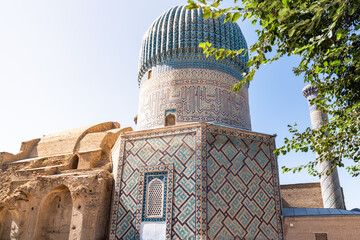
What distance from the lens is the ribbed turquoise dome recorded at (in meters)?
9.52

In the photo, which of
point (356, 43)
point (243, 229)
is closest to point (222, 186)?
point (243, 229)

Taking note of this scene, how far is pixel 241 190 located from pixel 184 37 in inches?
203

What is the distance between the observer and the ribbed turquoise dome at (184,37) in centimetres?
952

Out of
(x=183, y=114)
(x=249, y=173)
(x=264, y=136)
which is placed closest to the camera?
(x=249, y=173)

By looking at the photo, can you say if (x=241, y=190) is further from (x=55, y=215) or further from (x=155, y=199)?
(x=55, y=215)

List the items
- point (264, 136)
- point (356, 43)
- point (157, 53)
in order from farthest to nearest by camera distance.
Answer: point (157, 53) → point (264, 136) → point (356, 43)

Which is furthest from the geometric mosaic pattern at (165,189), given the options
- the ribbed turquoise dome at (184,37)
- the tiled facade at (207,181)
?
the ribbed turquoise dome at (184,37)

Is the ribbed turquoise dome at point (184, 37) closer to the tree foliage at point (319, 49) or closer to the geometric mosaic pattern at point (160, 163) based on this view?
the geometric mosaic pattern at point (160, 163)

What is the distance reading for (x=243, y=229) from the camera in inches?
264

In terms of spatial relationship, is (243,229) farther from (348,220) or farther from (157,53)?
(157,53)

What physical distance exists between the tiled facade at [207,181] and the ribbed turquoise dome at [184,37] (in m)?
3.11

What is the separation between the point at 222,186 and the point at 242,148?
46.2 inches

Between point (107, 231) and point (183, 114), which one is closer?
point (107, 231)

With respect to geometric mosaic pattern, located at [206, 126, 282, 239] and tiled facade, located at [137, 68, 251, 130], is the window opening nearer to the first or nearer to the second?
geometric mosaic pattern, located at [206, 126, 282, 239]
